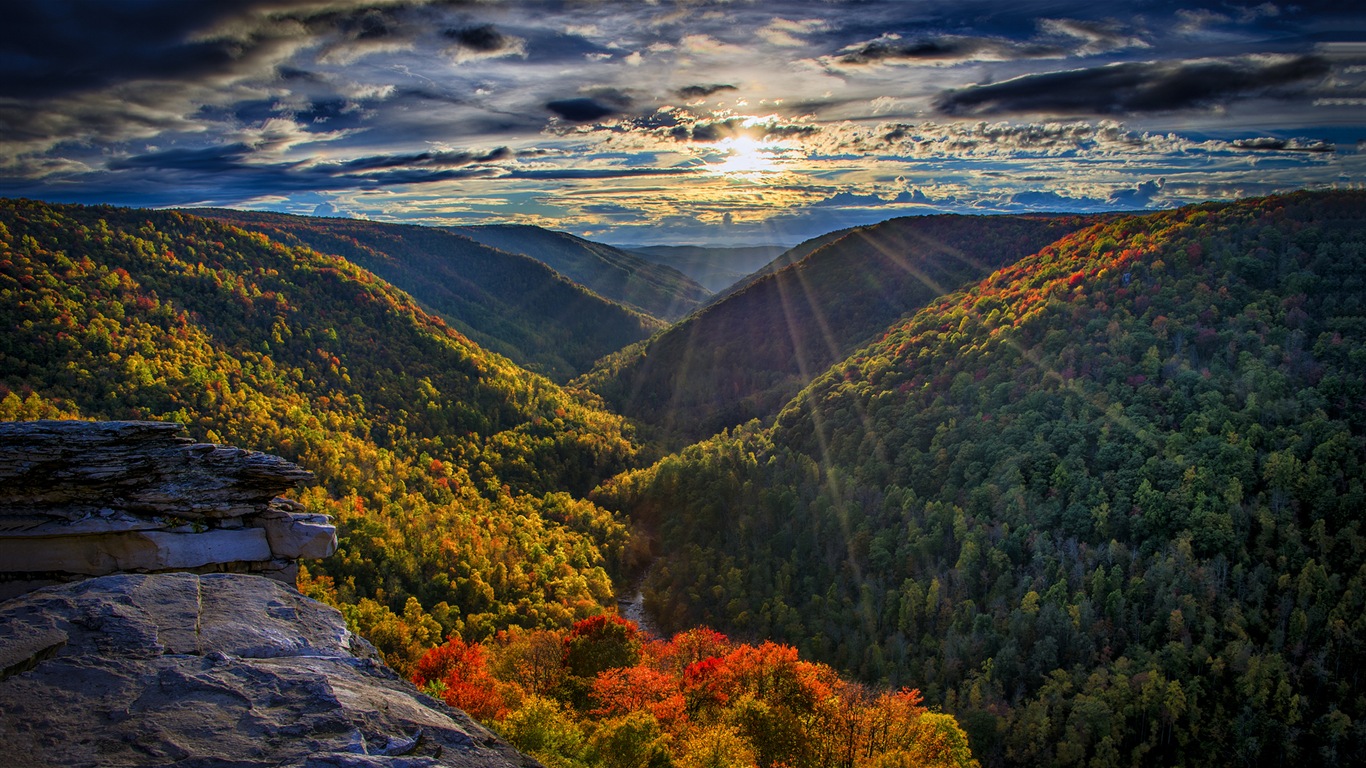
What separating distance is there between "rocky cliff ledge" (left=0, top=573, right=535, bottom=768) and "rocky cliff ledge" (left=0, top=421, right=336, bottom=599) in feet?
13.9

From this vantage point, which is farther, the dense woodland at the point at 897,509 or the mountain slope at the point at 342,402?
the mountain slope at the point at 342,402

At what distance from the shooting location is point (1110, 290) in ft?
445

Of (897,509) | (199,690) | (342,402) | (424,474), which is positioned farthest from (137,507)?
(342,402)

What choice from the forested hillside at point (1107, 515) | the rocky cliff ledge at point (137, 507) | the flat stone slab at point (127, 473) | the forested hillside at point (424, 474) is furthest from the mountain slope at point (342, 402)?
the flat stone slab at point (127, 473)

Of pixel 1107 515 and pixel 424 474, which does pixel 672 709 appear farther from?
pixel 424 474

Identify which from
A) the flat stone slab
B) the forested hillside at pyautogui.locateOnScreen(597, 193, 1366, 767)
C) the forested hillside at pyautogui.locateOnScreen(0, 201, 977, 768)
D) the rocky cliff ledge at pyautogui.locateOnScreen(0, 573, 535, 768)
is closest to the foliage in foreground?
the forested hillside at pyautogui.locateOnScreen(0, 201, 977, 768)

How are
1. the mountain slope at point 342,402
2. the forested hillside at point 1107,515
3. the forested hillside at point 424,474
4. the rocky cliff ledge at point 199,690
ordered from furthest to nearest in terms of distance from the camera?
1. the mountain slope at point 342,402
2. the forested hillside at point 1107,515
3. the forested hillside at point 424,474
4. the rocky cliff ledge at point 199,690

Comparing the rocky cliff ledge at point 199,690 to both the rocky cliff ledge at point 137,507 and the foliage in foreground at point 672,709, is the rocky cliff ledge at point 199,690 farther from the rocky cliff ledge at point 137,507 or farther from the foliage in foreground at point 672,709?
the foliage in foreground at point 672,709

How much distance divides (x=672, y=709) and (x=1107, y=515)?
263 ft

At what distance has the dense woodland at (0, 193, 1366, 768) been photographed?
70.9 metres

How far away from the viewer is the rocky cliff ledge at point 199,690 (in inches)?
598

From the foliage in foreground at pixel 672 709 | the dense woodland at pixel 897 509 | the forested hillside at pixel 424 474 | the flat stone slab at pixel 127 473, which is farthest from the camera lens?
the dense woodland at pixel 897 509

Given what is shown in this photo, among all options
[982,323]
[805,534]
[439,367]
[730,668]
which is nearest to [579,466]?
[439,367]

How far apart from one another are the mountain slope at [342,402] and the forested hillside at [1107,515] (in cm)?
2872
